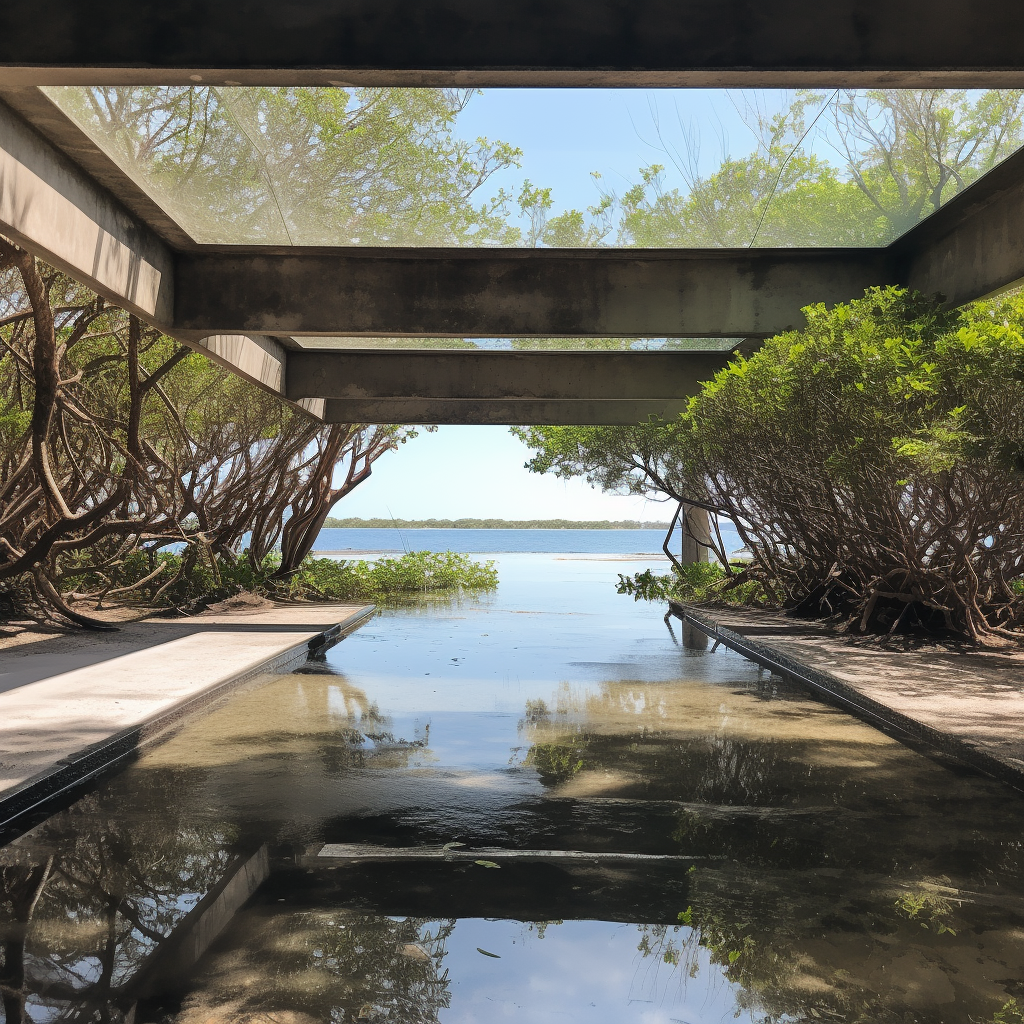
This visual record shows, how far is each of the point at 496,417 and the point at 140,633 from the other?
781 cm

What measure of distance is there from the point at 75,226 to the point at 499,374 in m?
8.25

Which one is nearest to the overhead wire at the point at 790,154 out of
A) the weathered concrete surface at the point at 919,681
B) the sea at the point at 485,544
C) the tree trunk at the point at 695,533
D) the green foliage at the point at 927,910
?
the weathered concrete surface at the point at 919,681

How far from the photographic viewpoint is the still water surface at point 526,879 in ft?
9.95

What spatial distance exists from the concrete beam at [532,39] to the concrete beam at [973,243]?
10.4 feet

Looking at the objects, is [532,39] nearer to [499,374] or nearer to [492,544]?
[499,374]

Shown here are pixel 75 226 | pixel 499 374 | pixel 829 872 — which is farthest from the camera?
pixel 499 374

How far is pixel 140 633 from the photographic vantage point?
12758mm

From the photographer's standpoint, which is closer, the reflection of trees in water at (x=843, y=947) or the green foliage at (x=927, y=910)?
the reflection of trees in water at (x=843, y=947)

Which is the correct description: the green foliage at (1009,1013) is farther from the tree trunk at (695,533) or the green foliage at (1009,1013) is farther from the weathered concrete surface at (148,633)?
the tree trunk at (695,533)

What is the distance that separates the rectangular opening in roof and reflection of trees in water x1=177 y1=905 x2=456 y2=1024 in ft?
16.7

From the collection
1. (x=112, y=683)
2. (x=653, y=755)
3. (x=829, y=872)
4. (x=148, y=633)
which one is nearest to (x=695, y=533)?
(x=148, y=633)

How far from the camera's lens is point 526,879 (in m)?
Answer: 4.05

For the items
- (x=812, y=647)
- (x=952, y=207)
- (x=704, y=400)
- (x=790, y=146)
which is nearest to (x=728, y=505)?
(x=704, y=400)

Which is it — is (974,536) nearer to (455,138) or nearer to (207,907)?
(455,138)
